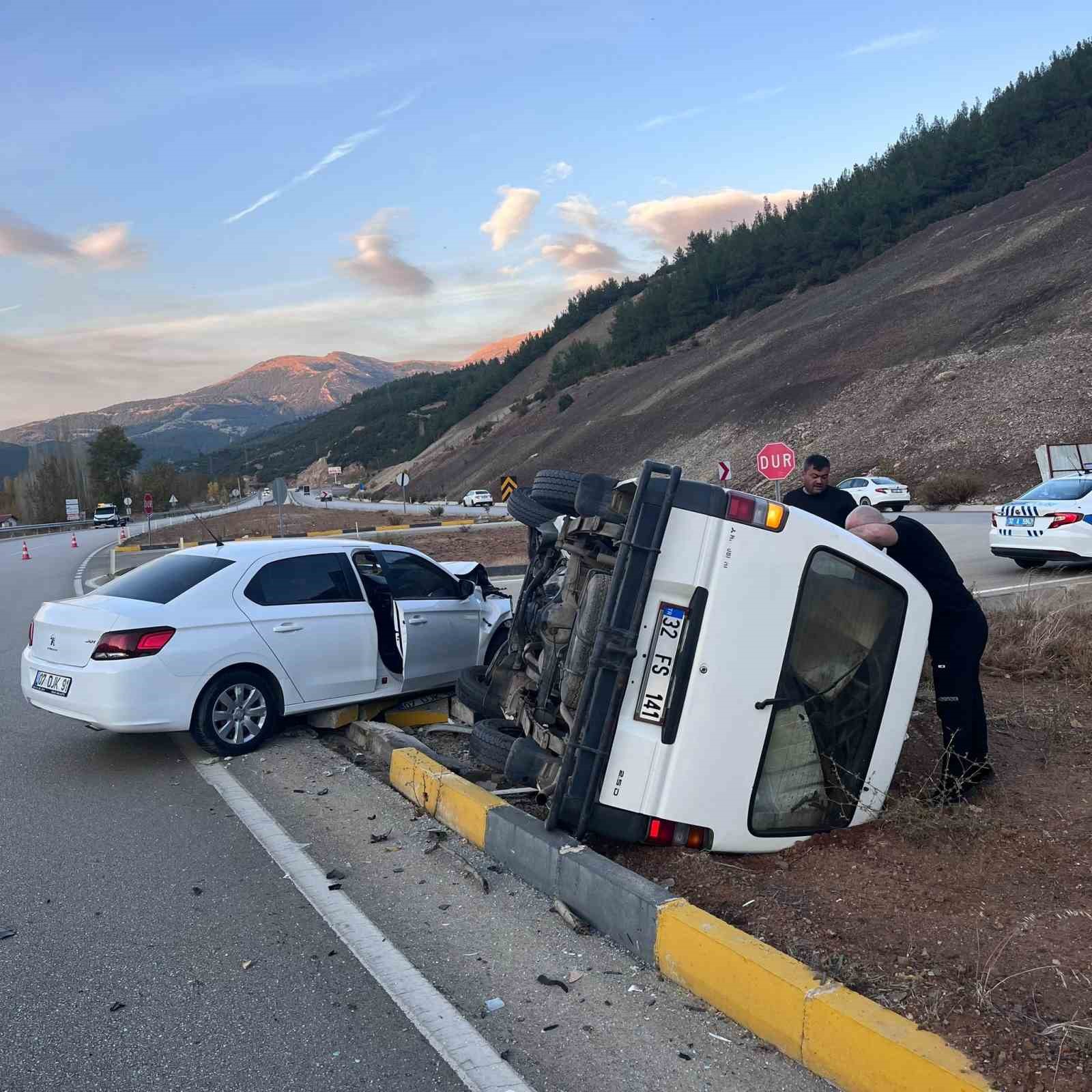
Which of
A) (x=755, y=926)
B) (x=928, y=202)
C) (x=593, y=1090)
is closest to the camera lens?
(x=593, y=1090)

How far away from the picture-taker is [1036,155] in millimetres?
68125

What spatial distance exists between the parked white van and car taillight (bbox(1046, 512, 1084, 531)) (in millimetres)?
11955

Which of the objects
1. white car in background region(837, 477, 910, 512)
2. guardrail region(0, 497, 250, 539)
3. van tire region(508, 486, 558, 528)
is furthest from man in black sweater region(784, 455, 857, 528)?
guardrail region(0, 497, 250, 539)

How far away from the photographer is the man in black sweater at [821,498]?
6.99 meters

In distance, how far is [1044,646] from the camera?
26.5 feet

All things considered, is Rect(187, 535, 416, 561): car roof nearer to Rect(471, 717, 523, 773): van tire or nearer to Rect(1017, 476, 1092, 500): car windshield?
Rect(471, 717, 523, 773): van tire

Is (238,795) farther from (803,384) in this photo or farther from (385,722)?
(803,384)

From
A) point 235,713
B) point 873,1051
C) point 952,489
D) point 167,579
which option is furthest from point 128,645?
point 952,489

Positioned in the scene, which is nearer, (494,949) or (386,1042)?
(386,1042)

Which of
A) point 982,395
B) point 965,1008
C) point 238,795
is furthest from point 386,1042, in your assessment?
point 982,395

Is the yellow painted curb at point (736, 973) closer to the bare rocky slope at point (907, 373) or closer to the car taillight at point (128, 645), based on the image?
the car taillight at point (128, 645)

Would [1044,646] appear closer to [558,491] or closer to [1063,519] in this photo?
[558,491]

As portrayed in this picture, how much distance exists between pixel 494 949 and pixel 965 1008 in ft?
5.92

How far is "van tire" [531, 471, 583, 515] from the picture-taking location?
5562 millimetres
